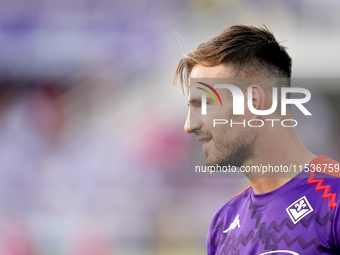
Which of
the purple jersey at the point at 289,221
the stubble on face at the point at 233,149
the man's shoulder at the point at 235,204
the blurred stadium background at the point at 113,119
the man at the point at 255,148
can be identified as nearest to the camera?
the purple jersey at the point at 289,221

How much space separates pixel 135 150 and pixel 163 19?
79.1 inches

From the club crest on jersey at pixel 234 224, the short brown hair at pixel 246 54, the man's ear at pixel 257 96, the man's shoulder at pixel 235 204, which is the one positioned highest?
the short brown hair at pixel 246 54

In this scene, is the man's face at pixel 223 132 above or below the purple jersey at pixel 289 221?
above

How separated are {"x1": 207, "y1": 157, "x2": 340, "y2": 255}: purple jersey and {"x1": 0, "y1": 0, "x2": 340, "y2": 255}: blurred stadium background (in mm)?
3814

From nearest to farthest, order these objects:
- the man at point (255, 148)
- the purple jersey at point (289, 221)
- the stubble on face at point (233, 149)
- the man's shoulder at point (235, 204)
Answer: the purple jersey at point (289, 221) < the man at point (255, 148) < the stubble on face at point (233, 149) < the man's shoulder at point (235, 204)

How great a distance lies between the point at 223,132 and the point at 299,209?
0.42m

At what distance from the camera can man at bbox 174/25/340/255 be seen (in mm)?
1724

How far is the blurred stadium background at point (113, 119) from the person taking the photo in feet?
19.3

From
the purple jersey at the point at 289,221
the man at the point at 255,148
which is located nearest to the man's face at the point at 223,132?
the man at the point at 255,148

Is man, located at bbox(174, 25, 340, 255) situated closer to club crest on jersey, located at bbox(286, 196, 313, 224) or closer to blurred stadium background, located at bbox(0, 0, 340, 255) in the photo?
club crest on jersey, located at bbox(286, 196, 313, 224)

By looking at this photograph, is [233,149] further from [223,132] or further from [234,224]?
[234,224]

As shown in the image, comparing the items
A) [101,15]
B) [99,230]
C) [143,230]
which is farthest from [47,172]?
[101,15]

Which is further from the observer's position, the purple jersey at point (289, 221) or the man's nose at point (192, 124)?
the man's nose at point (192, 124)

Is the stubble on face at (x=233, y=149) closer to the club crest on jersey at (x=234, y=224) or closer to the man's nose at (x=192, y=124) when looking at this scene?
the man's nose at (x=192, y=124)
